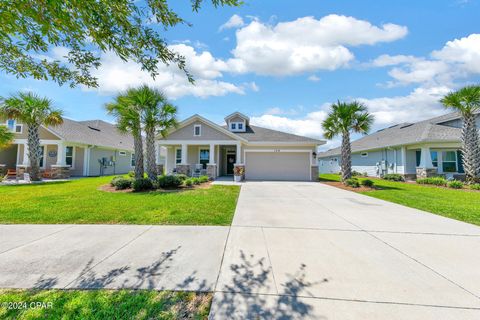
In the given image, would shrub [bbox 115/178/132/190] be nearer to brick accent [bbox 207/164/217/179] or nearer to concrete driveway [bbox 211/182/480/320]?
brick accent [bbox 207/164/217/179]

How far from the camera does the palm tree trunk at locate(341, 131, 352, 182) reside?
563 inches

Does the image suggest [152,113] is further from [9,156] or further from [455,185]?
[455,185]

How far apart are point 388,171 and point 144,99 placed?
2216cm

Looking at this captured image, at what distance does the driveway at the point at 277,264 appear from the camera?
2.39 m

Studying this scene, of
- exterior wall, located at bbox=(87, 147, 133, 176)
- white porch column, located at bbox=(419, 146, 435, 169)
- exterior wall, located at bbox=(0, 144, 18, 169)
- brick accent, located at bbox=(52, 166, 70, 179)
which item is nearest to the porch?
exterior wall, located at bbox=(87, 147, 133, 176)

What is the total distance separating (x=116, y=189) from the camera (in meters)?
11.2

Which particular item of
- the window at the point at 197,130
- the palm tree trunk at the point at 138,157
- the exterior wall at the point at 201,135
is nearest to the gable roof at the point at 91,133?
the palm tree trunk at the point at 138,157

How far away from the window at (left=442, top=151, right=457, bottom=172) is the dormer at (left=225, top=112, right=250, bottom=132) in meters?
16.4

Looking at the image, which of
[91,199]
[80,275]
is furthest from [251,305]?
[91,199]

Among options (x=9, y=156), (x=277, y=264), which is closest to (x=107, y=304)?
(x=277, y=264)

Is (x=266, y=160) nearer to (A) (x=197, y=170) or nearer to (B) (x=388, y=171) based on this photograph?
(A) (x=197, y=170)

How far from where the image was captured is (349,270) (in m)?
3.11

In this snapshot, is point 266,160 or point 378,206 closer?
point 378,206

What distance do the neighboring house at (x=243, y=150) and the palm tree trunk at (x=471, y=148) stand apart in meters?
9.11
